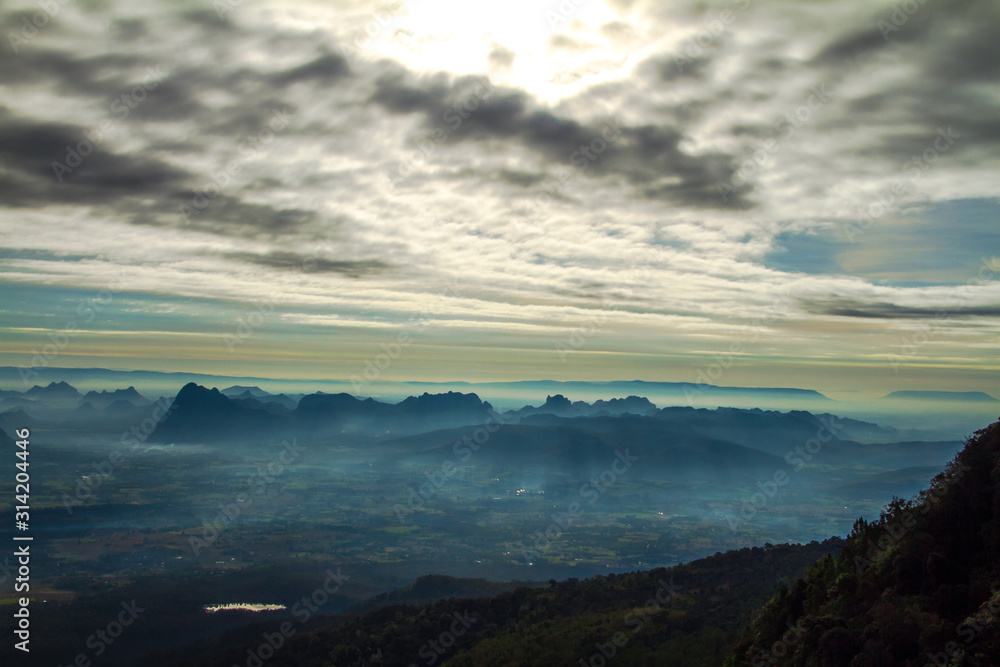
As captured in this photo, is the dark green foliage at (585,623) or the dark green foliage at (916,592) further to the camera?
the dark green foliage at (585,623)

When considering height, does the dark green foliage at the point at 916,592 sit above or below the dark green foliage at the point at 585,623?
above

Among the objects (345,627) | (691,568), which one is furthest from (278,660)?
(691,568)

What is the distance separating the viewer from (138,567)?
18438 cm

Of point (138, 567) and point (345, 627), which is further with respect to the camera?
point (138, 567)

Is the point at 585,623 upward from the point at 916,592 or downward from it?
downward

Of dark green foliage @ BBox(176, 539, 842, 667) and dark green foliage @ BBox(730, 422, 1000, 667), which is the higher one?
dark green foliage @ BBox(730, 422, 1000, 667)

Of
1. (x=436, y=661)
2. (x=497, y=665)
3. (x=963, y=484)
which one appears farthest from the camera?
(x=436, y=661)

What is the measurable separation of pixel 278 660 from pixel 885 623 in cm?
7736

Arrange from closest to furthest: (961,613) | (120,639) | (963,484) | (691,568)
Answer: (961,613)
(963,484)
(691,568)
(120,639)

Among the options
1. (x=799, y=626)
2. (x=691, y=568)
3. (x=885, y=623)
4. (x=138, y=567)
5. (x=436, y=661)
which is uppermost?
(x=885, y=623)

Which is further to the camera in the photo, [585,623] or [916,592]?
[585,623]

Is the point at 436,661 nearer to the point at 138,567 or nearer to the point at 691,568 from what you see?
the point at 691,568

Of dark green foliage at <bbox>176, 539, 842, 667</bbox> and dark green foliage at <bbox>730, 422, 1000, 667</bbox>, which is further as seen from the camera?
dark green foliage at <bbox>176, 539, 842, 667</bbox>

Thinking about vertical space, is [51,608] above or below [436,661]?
below
